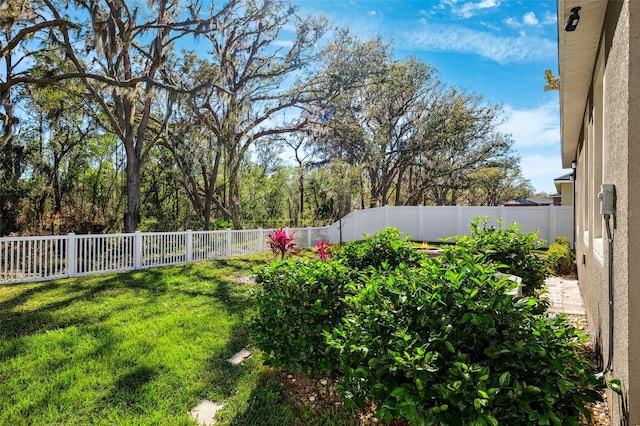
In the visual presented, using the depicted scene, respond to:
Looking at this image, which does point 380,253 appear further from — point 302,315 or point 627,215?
point 627,215

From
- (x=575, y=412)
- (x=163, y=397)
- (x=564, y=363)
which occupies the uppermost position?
(x=564, y=363)

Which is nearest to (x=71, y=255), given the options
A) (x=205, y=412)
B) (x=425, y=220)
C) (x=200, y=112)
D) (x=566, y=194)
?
(x=205, y=412)

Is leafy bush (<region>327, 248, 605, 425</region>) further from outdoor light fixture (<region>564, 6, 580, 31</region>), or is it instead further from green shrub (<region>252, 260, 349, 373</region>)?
outdoor light fixture (<region>564, 6, 580, 31</region>)

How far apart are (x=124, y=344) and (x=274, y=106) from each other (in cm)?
1399

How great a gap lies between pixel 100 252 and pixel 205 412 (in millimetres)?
6096

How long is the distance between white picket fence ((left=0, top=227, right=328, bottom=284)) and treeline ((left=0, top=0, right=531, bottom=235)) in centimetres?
380

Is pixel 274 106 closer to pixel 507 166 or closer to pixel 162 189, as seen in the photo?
pixel 162 189

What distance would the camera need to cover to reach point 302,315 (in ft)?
8.73

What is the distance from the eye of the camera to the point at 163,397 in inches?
106

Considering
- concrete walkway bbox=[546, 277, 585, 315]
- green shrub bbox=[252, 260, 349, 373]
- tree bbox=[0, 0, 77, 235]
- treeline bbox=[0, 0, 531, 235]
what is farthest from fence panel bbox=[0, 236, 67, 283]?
concrete walkway bbox=[546, 277, 585, 315]

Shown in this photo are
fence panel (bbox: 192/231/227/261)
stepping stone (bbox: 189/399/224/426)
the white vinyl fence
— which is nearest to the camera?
stepping stone (bbox: 189/399/224/426)

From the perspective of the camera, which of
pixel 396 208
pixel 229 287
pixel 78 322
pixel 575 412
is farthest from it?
pixel 396 208

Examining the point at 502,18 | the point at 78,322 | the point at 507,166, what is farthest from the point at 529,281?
the point at 507,166

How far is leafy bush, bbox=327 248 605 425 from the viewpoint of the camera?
147cm
